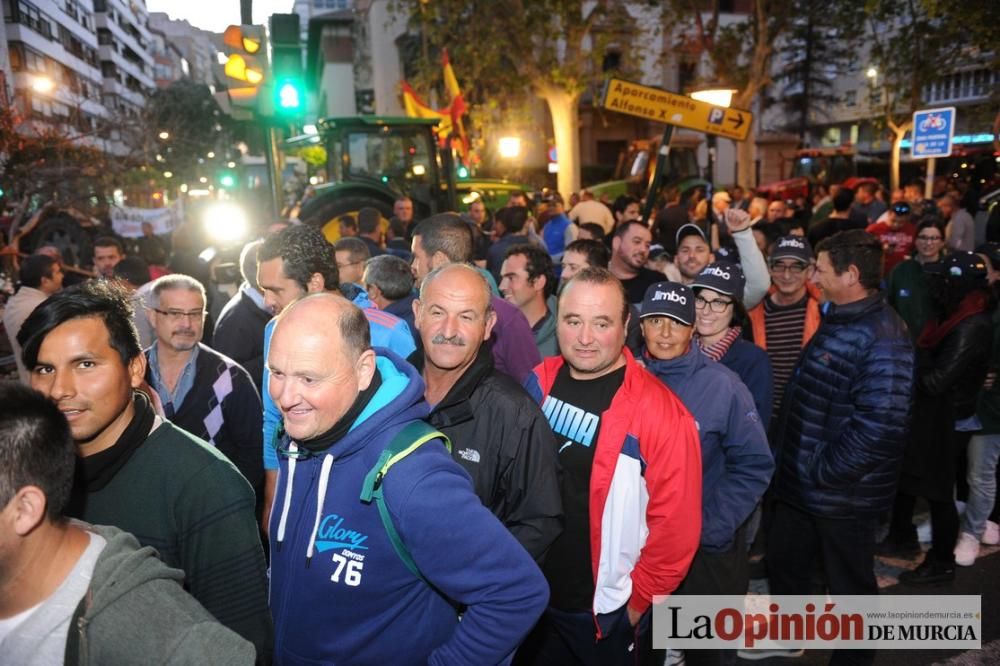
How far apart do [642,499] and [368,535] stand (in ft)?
4.02

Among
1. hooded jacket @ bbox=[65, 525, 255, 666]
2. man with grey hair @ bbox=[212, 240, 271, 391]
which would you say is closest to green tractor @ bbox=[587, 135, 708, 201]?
man with grey hair @ bbox=[212, 240, 271, 391]

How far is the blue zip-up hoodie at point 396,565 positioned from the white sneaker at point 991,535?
4477mm

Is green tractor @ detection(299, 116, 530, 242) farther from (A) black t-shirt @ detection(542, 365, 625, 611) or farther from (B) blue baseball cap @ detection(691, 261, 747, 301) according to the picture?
(A) black t-shirt @ detection(542, 365, 625, 611)

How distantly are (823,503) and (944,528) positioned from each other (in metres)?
1.65

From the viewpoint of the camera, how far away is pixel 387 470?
1757mm

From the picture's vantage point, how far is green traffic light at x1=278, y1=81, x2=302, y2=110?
30.7ft

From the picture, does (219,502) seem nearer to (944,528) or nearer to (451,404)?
(451,404)

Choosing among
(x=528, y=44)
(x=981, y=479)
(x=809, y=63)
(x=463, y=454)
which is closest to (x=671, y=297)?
(x=463, y=454)

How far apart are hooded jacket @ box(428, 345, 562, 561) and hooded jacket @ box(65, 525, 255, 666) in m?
1.15

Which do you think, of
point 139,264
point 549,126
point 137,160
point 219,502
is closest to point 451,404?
point 219,502

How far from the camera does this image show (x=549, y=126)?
35.8 m

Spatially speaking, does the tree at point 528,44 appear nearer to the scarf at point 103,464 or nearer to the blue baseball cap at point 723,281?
the blue baseball cap at point 723,281

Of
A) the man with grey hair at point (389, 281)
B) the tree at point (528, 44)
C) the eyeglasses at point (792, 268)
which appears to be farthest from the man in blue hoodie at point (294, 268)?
the tree at point (528, 44)

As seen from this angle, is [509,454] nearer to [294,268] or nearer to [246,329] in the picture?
[294,268]
